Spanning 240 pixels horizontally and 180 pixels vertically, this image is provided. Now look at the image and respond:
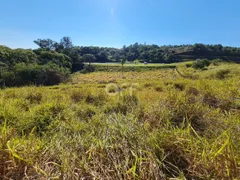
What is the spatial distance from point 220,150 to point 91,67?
1694 inches

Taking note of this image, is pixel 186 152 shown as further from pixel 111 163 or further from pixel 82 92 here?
pixel 82 92

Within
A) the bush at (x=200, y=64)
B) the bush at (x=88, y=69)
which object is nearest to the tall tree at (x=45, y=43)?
the bush at (x=88, y=69)

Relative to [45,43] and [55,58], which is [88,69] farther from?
[45,43]

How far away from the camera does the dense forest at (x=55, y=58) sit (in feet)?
75.9

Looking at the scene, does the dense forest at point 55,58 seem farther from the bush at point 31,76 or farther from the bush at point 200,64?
the bush at point 200,64

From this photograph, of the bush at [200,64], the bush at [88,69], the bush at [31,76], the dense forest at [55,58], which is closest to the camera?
the bush at [31,76]

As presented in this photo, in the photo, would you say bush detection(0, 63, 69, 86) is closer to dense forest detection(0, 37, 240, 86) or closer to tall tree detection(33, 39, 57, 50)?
dense forest detection(0, 37, 240, 86)

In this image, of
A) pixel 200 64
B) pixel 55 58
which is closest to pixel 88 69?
pixel 55 58

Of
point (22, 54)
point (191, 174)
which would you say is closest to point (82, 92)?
point (191, 174)

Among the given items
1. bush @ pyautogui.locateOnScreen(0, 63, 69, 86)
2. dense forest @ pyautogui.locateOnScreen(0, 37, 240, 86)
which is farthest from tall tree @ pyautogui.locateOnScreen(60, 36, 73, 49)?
bush @ pyautogui.locateOnScreen(0, 63, 69, 86)

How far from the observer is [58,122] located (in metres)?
2.03

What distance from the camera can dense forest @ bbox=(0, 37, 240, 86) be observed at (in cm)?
2314

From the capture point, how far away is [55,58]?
116ft

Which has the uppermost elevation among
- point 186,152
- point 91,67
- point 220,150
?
point 220,150
